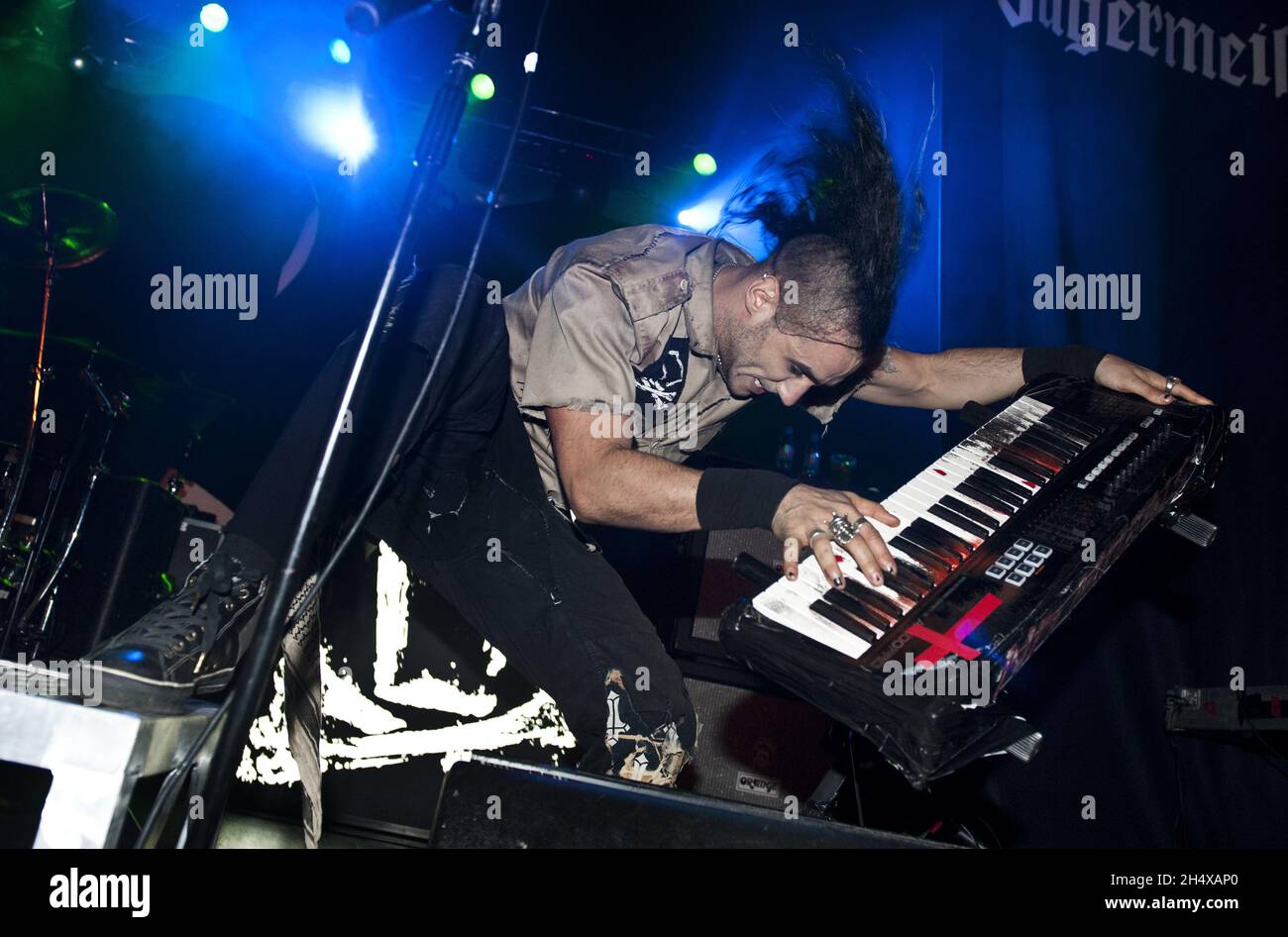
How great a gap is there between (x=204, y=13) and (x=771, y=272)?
4123mm

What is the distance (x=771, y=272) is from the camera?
2668 mm

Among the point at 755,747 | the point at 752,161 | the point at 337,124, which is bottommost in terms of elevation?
the point at 755,747

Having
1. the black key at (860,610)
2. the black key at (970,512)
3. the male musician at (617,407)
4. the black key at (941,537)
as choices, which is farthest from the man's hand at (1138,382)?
the black key at (860,610)

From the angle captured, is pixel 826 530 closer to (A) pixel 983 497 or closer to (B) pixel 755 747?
(A) pixel 983 497

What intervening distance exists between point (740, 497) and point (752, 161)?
3.93 meters

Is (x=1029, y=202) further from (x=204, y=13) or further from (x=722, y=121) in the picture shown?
(x=204, y=13)

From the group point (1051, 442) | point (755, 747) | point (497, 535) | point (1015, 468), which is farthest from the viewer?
point (755, 747)

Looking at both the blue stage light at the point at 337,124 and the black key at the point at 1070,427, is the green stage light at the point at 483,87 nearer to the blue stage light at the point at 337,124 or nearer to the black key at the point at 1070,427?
the blue stage light at the point at 337,124

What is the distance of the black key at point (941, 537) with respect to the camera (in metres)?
1.91

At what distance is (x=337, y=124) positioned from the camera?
5316 mm

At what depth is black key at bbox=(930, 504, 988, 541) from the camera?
199 cm

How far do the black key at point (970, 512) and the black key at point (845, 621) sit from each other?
53cm

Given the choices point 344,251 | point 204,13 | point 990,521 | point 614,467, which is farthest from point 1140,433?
point 204,13

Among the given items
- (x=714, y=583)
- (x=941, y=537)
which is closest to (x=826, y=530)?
(x=941, y=537)
